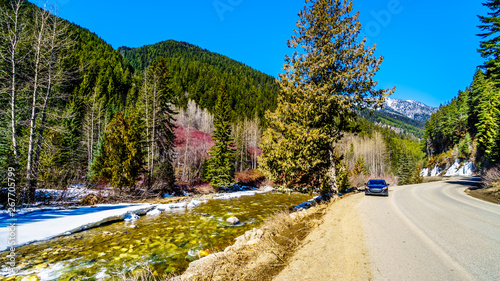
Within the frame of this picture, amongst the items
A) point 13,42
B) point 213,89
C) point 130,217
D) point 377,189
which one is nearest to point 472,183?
point 377,189

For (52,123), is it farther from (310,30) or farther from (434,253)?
(434,253)

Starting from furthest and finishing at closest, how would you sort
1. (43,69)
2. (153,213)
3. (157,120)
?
1. (157,120)
2. (153,213)
3. (43,69)

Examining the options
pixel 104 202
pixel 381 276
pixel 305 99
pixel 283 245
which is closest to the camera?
pixel 381 276

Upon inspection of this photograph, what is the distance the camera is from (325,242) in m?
5.92

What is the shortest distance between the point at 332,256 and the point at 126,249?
8.17m

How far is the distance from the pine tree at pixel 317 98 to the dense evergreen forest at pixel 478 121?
1598cm

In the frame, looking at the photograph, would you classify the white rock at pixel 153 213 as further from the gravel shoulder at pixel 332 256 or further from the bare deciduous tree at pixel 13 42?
the gravel shoulder at pixel 332 256

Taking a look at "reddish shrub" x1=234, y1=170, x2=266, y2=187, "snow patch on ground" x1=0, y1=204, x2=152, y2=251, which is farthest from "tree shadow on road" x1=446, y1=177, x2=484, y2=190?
"snow patch on ground" x1=0, y1=204, x2=152, y2=251

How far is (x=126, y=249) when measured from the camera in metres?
8.58

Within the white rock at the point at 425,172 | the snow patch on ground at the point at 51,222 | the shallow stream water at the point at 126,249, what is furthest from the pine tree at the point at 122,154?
the white rock at the point at 425,172

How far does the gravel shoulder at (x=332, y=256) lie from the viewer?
410cm

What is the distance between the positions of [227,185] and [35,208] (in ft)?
69.9

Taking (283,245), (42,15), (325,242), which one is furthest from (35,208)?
(325,242)

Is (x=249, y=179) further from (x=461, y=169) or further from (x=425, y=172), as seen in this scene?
(x=425, y=172)
